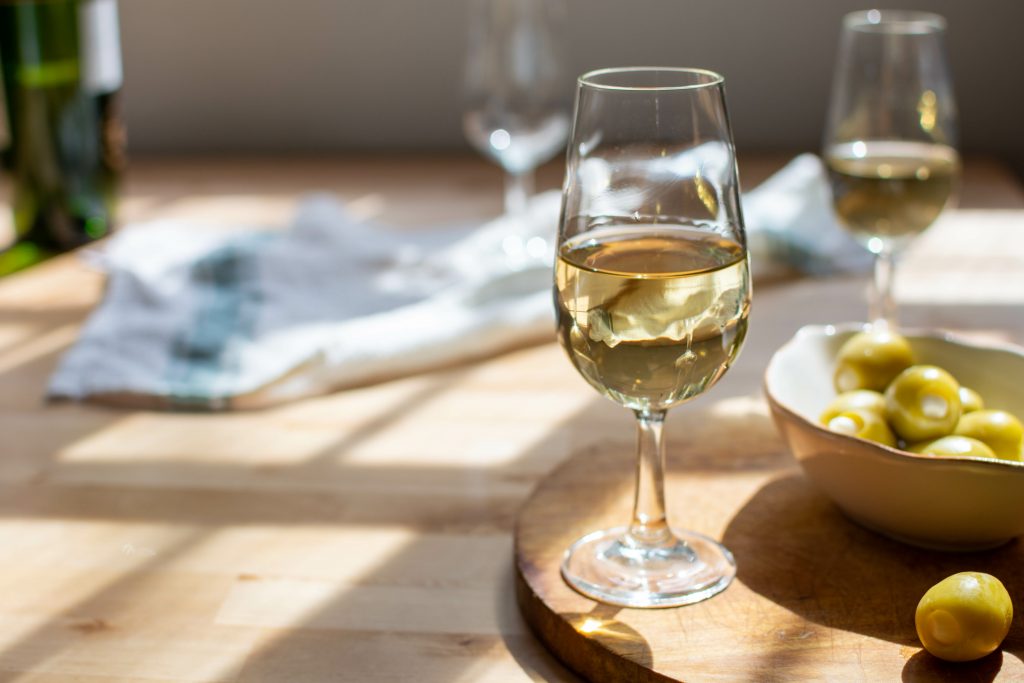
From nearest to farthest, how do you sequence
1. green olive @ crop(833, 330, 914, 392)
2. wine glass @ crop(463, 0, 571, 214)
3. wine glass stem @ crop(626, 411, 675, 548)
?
wine glass stem @ crop(626, 411, 675, 548) < green olive @ crop(833, 330, 914, 392) < wine glass @ crop(463, 0, 571, 214)

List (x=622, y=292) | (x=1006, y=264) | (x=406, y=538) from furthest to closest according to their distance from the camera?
(x=1006, y=264) → (x=406, y=538) → (x=622, y=292)

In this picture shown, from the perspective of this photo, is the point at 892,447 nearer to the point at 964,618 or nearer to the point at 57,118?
the point at 964,618

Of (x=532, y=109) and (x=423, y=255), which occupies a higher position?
(x=532, y=109)

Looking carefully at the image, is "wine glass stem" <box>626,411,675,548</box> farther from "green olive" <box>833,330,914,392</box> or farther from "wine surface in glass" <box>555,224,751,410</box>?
"green olive" <box>833,330,914,392</box>

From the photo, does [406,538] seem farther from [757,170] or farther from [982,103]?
[982,103]

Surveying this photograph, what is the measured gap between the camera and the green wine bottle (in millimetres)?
1394

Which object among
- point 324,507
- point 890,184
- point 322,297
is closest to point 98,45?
point 322,297

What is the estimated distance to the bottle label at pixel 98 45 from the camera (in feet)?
4.58

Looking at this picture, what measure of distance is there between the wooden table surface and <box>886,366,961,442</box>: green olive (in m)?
0.09

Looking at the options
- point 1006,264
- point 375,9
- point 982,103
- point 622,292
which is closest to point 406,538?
point 622,292

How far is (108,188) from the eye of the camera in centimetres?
150

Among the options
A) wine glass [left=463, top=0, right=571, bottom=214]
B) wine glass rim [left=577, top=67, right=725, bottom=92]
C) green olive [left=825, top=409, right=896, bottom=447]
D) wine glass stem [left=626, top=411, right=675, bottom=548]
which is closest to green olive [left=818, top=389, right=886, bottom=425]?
green olive [left=825, top=409, right=896, bottom=447]

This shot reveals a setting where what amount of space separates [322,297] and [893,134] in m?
0.58

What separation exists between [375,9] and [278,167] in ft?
0.92
